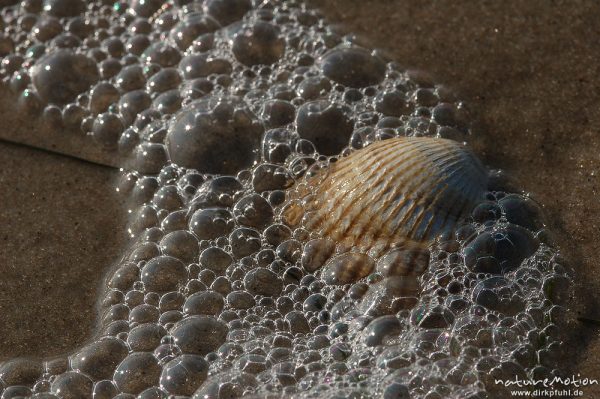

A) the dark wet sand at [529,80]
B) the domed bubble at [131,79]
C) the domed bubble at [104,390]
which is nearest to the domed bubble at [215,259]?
the domed bubble at [104,390]

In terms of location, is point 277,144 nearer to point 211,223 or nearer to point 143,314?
point 211,223

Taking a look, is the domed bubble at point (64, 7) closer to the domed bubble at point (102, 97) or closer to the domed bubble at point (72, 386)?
the domed bubble at point (102, 97)

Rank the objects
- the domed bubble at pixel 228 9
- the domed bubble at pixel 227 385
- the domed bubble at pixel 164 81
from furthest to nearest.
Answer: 1. the domed bubble at pixel 228 9
2. the domed bubble at pixel 164 81
3. the domed bubble at pixel 227 385

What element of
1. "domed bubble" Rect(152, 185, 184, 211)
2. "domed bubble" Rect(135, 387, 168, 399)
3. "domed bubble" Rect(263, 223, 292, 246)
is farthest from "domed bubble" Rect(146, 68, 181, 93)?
"domed bubble" Rect(135, 387, 168, 399)

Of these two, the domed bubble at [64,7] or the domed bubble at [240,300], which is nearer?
the domed bubble at [240,300]

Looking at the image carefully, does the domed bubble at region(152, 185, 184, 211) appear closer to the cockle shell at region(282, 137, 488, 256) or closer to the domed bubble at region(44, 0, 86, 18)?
the cockle shell at region(282, 137, 488, 256)

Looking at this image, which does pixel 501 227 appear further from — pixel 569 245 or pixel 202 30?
pixel 202 30

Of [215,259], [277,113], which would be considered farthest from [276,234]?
[277,113]
